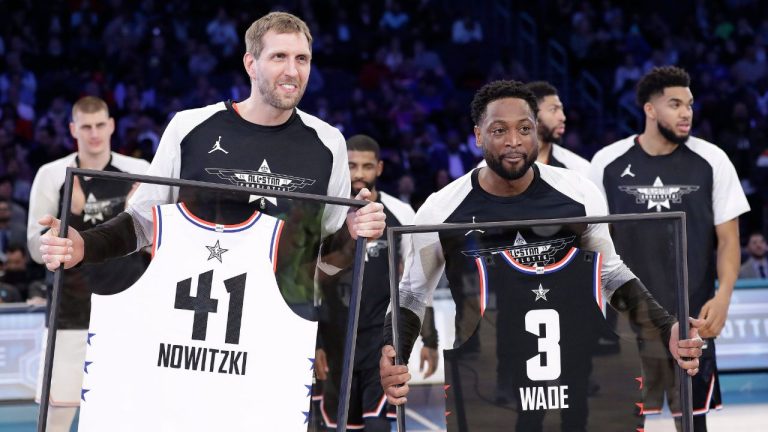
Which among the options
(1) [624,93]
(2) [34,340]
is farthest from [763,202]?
(2) [34,340]

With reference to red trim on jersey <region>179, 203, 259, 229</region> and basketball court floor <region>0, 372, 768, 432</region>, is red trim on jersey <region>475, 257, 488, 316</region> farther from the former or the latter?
red trim on jersey <region>179, 203, 259, 229</region>

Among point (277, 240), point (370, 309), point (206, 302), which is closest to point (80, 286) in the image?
point (206, 302)

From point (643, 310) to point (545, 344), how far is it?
39 cm

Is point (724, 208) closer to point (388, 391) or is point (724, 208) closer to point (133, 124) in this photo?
point (388, 391)

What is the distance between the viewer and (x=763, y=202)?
506 inches

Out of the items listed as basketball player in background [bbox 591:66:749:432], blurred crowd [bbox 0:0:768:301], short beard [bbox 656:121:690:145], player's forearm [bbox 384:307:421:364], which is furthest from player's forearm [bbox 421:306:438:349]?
blurred crowd [bbox 0:0:768:301]

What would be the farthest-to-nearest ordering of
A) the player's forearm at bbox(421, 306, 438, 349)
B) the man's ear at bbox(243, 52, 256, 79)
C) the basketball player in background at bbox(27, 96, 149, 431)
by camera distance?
1. the man's ear at bbox(243, 52, 256, 79)
2. the player's forearm at bbox(421, 306, 438, 349)
3. the basketball player in background at bbox(27, 96, 149, 431)

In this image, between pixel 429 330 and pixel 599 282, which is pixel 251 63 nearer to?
pixel 429 330

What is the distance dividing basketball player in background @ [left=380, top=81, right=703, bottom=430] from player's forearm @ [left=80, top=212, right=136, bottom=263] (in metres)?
1.03

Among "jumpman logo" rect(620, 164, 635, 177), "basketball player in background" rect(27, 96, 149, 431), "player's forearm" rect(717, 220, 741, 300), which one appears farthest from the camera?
"jumpman logo" rect(620, 164, 635, 177)

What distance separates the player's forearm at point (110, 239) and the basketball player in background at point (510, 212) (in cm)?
103

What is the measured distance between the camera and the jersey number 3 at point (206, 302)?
3.70m

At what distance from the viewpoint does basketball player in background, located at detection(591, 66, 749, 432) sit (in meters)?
5.87

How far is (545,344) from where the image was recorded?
3.81 meters
